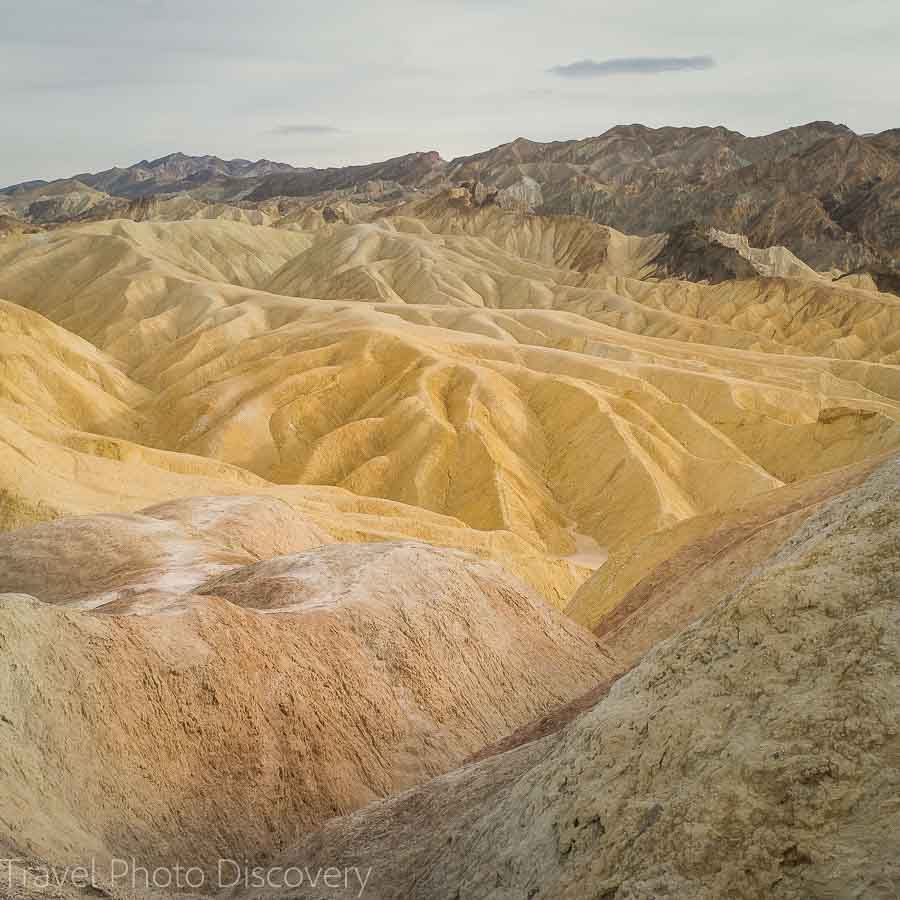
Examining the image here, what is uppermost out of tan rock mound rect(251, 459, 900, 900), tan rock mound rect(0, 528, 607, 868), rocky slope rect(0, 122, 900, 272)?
rocky slope rect(0, 122, 900, 272)

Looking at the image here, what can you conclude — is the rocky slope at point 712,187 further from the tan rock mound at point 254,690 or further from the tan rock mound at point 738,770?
the tan rock mound at point 738,770

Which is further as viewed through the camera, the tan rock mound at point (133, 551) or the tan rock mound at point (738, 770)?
the tan rock mound at point (133, 551)

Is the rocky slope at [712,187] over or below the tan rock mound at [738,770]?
over

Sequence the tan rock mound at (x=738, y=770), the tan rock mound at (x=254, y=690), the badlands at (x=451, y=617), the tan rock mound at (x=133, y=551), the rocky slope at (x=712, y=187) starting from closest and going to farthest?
the tan rock mound at (x=738, y=770), the badlands at (x=451, y=617), the tan rock mound at (x=254, y=690), the tan rock mound at (x=133, y=551), the rocky slope at (x=712, y=187)

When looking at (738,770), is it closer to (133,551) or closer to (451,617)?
(451,617)

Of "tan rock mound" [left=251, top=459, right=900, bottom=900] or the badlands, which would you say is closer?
"tan rock mound" [left=251, top=459, right=900, bottom=900]

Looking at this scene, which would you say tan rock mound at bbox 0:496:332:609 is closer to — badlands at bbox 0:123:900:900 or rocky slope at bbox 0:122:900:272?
badlands at bbox 0:123:900:900

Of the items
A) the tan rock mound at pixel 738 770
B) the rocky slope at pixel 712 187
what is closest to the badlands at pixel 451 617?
the tan rock mound at pixel 738 770

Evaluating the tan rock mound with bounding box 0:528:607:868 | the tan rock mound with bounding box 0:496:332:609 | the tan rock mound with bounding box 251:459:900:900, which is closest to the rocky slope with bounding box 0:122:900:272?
the tan rock mound with bounding box 0:496:332:609
